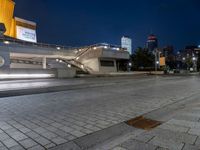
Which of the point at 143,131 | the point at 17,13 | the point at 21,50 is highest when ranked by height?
the point at 17,13

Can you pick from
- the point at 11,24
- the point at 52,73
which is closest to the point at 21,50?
the point at 52,73

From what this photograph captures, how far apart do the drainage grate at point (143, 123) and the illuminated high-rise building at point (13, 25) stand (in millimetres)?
48862

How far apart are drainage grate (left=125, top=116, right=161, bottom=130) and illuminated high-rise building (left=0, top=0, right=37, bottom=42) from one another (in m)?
48.9

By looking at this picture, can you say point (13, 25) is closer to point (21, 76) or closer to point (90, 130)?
point (21, 76)

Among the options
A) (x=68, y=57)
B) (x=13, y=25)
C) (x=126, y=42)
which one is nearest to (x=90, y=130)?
(x=68, y=57)

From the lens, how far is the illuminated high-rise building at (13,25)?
154 feet

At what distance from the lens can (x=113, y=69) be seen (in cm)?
5166

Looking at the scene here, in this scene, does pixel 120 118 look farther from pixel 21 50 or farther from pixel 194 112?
pixel 21 50

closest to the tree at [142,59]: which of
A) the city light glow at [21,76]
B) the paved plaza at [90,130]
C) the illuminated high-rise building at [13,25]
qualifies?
the illuminated high-rise building at [13,25]

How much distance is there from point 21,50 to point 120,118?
3374 centimetres

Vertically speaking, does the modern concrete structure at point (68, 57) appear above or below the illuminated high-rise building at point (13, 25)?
below

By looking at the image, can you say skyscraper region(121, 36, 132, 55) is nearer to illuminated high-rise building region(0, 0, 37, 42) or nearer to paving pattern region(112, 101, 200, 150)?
illuminated high-rise building region(0, 0, 37, 42)

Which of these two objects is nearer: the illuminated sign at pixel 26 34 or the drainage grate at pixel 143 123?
the drainage grate at pixel 143 123

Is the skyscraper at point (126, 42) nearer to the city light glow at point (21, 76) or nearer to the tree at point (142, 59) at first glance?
the tree at point (142, 59)
